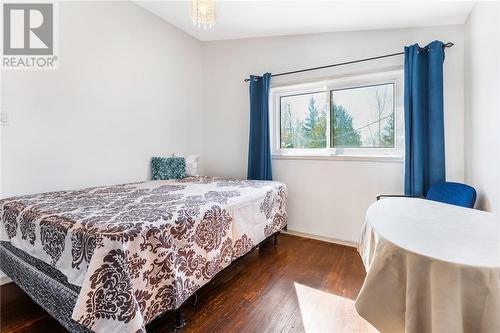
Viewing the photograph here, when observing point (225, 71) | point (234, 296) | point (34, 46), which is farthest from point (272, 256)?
point (34, 46)

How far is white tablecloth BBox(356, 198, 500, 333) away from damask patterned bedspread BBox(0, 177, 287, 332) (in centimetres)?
96

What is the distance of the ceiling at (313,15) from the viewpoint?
6.91 feet

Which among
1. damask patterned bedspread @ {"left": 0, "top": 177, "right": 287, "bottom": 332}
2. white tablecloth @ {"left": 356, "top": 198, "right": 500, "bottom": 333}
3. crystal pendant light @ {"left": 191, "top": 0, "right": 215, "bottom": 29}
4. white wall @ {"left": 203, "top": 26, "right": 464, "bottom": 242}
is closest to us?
white tablecloth @ {"left": 356, "top": 198, "right": 500, "bottom": 333}

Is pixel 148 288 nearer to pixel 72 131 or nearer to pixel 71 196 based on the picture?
pixel 71 196

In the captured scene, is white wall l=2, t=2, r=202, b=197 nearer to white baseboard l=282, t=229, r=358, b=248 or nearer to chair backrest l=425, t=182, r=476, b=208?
white baseboard l=282, t=229, r=358, b=248

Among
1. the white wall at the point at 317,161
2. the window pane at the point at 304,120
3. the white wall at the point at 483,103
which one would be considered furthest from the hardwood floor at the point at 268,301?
the window pane at the point at 304,120

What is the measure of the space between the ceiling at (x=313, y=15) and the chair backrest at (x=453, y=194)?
1.47m

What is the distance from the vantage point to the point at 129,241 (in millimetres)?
1117

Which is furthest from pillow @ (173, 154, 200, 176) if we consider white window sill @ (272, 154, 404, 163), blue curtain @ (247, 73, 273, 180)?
white window sill @ (272, 154, 404, 163)

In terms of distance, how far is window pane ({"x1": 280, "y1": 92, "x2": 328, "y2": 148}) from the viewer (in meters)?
3.02

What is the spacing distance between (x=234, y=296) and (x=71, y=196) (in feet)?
4.75

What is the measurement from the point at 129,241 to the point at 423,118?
8.46ft

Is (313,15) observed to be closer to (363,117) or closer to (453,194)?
(363,117)

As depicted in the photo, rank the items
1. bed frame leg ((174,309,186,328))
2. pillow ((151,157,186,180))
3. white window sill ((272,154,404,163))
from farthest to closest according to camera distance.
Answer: pillow ((151,157,186,180)) < white window sill ((272,154,404,163)) < bed frame leg ((174,309,186,328))
